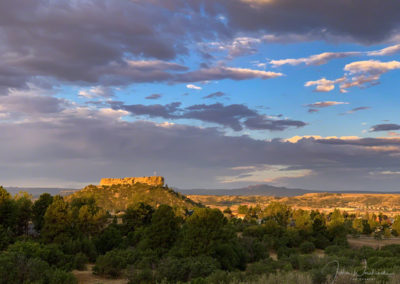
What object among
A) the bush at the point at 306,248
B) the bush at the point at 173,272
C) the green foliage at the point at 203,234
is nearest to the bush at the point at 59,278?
the bush at the point at 173,272

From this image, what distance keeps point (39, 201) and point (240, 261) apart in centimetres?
2768

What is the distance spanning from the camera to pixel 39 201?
147 ft

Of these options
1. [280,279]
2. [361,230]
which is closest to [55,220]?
[280,279]

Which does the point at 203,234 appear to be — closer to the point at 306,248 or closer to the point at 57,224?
the point at 57,224

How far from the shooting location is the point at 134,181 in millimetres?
164750

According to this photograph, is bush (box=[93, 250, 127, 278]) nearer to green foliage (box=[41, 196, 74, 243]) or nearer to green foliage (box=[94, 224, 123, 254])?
green foliage (box=[94, 224, 123, 254])

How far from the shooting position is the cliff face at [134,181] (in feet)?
507

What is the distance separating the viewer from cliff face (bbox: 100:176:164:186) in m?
155

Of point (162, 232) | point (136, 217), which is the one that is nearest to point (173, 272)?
point (162, 232)

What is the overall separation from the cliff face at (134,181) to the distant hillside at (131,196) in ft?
28.4

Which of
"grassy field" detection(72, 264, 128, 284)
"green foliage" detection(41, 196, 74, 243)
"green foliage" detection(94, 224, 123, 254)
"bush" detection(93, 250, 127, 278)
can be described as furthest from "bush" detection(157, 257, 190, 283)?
"green foliage" detection(41, 196, 74, 243)

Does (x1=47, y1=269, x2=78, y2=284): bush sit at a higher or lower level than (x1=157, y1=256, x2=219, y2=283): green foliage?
higher

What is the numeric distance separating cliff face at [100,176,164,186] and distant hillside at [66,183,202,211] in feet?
28.4

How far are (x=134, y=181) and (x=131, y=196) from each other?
4132cm
